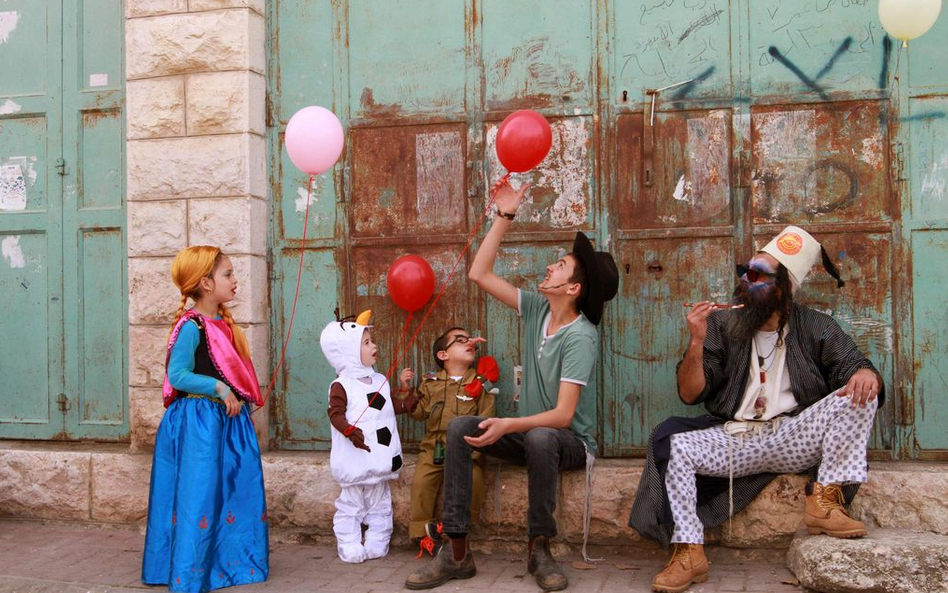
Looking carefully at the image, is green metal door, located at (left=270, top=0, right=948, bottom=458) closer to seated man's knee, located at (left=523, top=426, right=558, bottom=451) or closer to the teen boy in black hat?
the teen boy in black hat

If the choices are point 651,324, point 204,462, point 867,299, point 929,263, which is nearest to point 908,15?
Result: point 929,263

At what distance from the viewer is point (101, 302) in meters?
5.93

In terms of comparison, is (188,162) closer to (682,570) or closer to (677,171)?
(677,171)

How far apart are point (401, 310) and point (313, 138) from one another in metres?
1.23

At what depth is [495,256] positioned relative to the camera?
5023 mm

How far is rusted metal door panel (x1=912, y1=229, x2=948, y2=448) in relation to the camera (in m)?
4.89

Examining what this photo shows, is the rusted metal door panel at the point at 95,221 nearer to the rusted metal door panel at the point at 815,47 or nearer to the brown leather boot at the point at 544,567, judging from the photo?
the brown leather boot at the point at 544,567

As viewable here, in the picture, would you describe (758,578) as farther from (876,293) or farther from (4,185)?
(4,185)

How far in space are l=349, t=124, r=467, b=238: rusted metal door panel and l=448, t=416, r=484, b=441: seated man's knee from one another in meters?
1.28

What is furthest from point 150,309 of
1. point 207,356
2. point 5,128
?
point 5,128

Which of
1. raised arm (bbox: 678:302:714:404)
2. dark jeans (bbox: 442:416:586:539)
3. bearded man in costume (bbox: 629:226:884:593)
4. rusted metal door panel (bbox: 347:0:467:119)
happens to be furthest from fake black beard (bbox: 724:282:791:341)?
rusted metal door panel (bbox: 347:0:467:119)

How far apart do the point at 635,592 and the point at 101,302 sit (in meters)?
3.64

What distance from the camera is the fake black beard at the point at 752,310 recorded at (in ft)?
15.0

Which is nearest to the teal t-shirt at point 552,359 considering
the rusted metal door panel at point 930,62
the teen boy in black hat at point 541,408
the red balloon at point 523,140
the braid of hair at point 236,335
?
the teen boy in black hat at point 541,408
